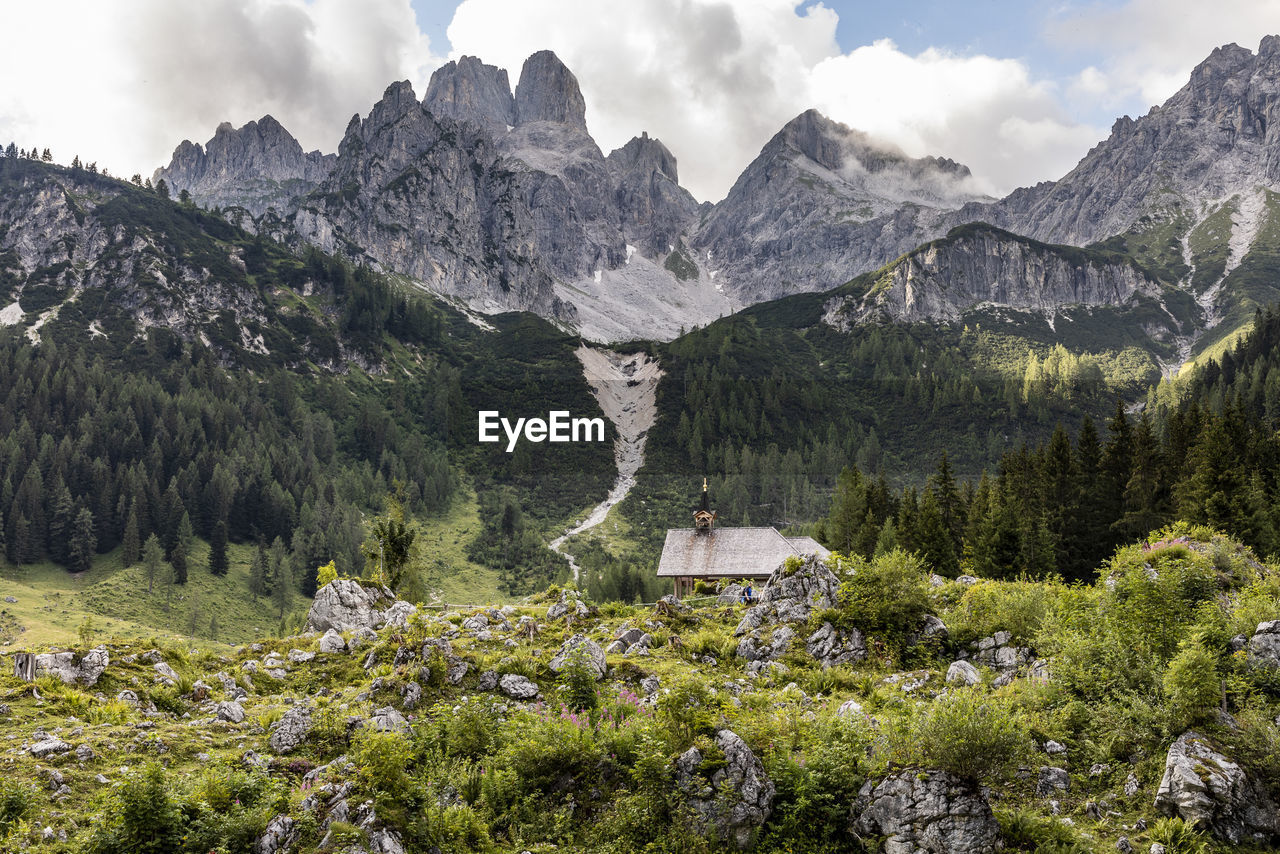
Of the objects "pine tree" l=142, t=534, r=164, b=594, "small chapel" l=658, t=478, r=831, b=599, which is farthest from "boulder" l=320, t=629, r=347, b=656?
"pine tree" l=142, t=534, r=164, b=594

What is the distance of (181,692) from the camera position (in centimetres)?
2092

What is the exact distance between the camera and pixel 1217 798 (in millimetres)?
14219

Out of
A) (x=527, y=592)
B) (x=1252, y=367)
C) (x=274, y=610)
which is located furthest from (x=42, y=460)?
(x=1252, y=367)

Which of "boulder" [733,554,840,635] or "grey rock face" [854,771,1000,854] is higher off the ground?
"boulder" [733,554,840,635]

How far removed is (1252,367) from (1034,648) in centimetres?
17516

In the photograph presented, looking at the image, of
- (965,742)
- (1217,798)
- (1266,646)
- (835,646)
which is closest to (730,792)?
(965,742)

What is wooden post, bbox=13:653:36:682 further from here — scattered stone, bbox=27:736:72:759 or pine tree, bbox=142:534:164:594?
pine tree, bbox=142:534:164:594

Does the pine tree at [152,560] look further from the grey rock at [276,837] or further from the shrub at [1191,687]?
the shrub at [1191,687]

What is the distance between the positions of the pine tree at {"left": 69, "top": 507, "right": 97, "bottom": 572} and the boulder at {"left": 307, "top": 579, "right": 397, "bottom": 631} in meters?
105

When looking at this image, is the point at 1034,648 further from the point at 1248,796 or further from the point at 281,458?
the point at 281,458

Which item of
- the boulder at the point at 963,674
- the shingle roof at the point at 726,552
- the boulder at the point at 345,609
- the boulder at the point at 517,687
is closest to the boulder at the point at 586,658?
the boulder at the point at 517,687

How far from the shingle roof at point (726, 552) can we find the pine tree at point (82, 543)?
102108 mm

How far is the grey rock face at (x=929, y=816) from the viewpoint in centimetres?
1389

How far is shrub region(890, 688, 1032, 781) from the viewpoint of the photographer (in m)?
14.7
